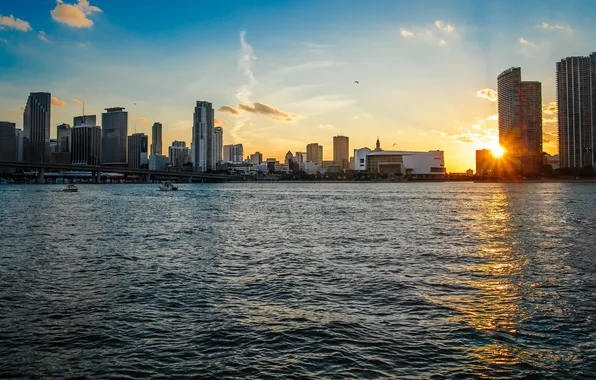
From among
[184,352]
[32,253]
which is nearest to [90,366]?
[184,352]

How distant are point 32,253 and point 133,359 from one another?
20430mm

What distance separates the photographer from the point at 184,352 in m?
12.3

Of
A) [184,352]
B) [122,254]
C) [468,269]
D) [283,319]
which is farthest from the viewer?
[122,254]

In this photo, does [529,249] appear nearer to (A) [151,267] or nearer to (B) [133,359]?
(A) [151,267]

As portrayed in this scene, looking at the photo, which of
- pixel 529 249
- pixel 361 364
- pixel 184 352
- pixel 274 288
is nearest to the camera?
pixel 361 364

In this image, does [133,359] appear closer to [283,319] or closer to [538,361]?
[283,319]

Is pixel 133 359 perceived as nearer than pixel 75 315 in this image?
Yes

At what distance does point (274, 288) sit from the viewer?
19.2m

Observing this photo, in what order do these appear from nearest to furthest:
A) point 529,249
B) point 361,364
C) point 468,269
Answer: point 361,364
point 468,269
point 529,249

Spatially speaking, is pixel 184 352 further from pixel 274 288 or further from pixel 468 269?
pixel 468 269

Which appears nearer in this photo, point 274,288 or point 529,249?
point 274,288

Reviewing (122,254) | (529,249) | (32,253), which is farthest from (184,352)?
(529,249)

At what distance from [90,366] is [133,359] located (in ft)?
3.20

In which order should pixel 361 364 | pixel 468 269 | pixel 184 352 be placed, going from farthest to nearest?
1. pixel 468 269
2. pixel 184 352
3. pixel 361 364
